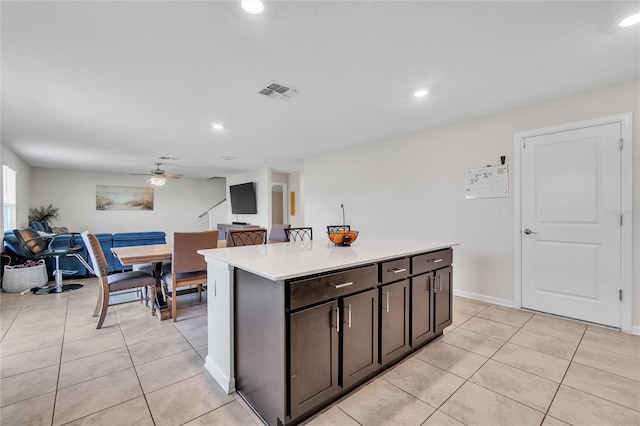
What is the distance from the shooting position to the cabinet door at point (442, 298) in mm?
2398

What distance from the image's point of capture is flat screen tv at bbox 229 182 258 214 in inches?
325

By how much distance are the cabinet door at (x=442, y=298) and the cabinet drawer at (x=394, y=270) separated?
1.51 feet

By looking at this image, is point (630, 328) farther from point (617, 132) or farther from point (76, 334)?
point (76, 334)

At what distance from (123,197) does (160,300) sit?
24.0 ft

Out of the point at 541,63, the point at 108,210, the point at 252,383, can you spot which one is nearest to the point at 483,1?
the point at 541,63

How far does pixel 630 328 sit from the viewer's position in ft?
8.54

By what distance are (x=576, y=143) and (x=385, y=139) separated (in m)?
2.34

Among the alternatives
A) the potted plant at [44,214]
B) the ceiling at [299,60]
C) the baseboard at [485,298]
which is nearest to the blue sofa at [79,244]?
the ceiling at [299,60]

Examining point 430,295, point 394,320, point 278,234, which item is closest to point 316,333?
point 394,320

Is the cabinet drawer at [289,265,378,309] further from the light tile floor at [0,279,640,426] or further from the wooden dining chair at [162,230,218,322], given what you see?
the wooden dining chair at [162,230,218,322]

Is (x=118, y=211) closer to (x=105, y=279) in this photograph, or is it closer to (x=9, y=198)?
(x=9, y=198)

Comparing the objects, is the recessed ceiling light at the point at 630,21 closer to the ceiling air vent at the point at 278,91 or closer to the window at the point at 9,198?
the ceiling air vent at the point at 278,91

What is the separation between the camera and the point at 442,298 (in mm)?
2484

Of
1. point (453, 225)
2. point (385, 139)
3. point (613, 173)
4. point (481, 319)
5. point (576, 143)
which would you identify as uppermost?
point (385, 139)
